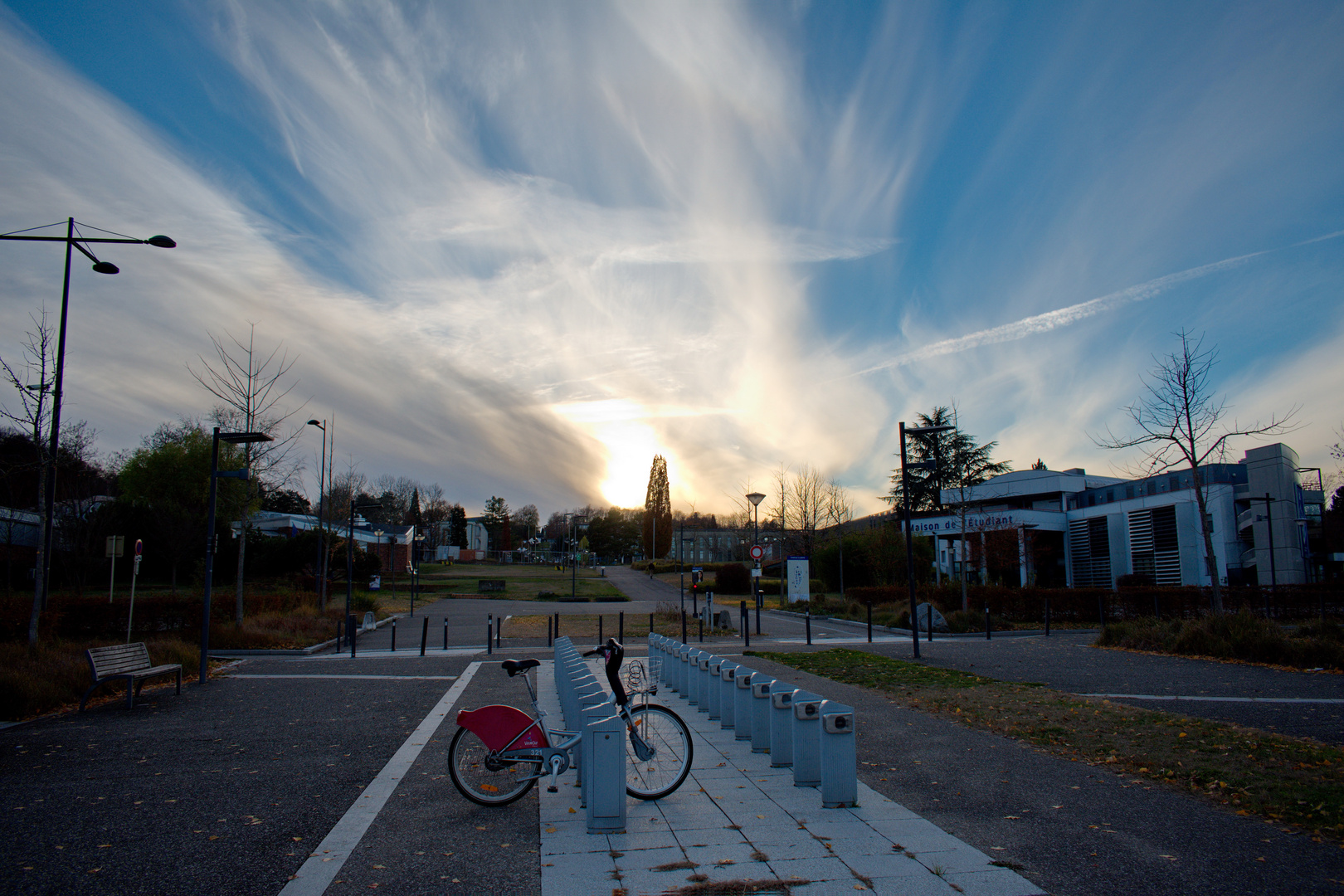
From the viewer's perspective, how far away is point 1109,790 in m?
6.05

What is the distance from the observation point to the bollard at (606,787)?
5.11m

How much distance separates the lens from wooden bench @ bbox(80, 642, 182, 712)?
9.74m

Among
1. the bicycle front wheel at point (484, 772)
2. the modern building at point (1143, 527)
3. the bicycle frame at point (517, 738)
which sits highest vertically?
the modern building at point (1143, 527)

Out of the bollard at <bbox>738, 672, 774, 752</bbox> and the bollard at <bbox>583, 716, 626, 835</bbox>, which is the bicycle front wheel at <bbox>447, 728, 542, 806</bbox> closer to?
the bollard at <bbox>583, 716, 626, 835</bbox>

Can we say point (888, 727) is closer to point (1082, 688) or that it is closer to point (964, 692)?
point (964, 692)

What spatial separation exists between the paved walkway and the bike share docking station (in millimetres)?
189

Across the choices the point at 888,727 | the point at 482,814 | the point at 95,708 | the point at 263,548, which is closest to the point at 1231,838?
the point at 888,727

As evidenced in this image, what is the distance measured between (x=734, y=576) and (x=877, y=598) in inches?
659

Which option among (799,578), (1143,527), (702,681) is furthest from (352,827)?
(1143,527)

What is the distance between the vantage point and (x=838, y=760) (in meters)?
5.55

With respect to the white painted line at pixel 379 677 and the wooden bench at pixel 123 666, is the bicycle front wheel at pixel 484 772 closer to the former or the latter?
the wooden bench at pixel 123 666

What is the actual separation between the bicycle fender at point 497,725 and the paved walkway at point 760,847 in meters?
0.58

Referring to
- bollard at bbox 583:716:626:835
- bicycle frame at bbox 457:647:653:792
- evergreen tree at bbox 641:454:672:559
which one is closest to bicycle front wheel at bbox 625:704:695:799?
bicycle frame at bbox 457:647:653:792

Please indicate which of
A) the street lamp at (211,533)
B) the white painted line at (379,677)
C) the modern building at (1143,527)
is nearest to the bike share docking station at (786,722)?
the white painted line at (379,677)
